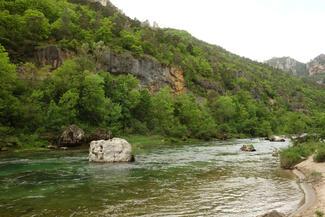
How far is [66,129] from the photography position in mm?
59625

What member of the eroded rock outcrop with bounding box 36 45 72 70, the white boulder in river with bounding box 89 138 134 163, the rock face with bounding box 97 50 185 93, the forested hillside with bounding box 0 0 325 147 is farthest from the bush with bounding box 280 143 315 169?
the rock face with bounding box 97 50 185 93

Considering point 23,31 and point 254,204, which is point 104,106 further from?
point 254,204

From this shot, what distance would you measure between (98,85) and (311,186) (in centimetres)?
5499

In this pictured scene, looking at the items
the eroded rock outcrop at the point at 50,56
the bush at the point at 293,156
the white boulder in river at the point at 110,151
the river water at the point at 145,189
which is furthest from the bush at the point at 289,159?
the eroded rock outcrop at the point at 50,56

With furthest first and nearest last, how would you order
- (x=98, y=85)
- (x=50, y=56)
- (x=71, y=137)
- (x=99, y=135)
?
(x=50, y=56) → (x=98, y=85) → (x=99, y=135) → (x=71, y=137)

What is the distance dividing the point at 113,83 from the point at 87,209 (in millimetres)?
68069

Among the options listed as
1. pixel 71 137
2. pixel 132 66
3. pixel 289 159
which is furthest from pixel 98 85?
pixel 289 159

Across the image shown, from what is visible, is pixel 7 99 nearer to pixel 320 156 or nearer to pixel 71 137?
pixel 71 137

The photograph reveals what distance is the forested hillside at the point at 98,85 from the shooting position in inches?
2472

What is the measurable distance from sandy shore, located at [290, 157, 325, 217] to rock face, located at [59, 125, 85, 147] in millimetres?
34487

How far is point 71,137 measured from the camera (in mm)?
59281

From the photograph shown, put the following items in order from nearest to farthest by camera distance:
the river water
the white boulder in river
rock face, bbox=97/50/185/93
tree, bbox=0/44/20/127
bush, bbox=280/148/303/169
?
1. the river water
2. bush, bbox=280/148/303/169
3. the white boulder in river
4. tree, bbox=0/44/20/127
5. rock face, bbox=97/50/185/93

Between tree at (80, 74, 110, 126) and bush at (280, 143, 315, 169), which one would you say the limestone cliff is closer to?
tree at (80, 74, 110, 126)

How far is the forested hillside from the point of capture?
62.8 metres
